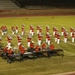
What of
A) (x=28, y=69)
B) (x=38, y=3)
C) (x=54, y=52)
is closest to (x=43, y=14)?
(x=38, y=3)

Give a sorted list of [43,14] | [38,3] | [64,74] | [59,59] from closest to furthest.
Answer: [64,74] < [59,59] < [43,14] < [38,3]

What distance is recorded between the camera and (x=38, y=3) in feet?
175

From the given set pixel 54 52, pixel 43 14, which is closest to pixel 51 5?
pixel 43 14

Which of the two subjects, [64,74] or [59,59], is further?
[59,59]

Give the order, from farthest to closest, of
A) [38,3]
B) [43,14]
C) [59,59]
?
[38,3], [43,14], [59,59]

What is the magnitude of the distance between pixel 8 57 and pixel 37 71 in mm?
2424

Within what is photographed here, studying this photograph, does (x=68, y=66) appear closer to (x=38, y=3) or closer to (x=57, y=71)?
(x=57, y=71)

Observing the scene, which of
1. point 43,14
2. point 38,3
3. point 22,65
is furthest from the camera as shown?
point 38,3

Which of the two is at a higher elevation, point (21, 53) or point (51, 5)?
point (21, 53)

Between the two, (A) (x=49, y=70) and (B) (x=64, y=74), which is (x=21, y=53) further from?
(B) (x=64, y=74)

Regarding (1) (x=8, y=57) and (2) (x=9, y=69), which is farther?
(1) (x=8, y=57)

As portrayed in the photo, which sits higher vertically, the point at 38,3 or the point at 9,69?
the point at 9,69

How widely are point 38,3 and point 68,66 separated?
39782mm

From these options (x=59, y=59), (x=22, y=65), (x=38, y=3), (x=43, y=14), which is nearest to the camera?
(x=22, y=65)
